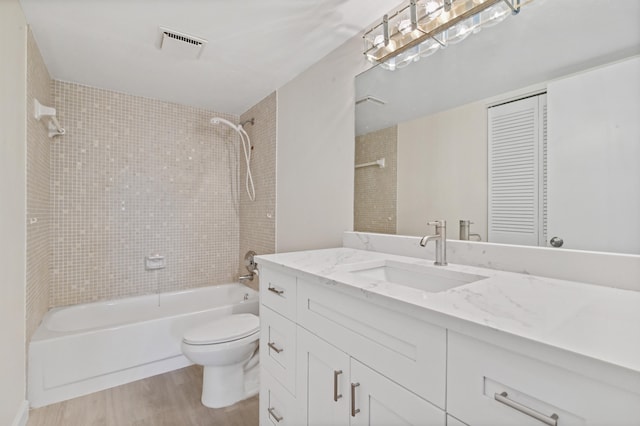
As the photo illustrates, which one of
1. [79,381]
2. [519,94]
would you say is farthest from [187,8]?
[79,381]

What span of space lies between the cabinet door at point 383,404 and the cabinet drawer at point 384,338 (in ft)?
0.07

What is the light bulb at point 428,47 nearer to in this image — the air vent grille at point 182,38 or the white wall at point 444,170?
the white wall at point 444,170

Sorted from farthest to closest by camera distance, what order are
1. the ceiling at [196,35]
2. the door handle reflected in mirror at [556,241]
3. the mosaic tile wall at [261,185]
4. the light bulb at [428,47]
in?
the mosaic tile wall at [261,185], the ceiling at [196,35], the light bulb at [428,47], the door handle reflected in mirror at [556,241]

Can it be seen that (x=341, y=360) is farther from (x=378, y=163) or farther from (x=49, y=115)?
(x=49, y=115)

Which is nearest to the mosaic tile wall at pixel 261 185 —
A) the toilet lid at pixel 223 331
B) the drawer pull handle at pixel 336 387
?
the toilet lid at pixel 223 331

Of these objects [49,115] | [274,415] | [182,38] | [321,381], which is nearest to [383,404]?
[321,381]

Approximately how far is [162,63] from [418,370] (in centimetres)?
240

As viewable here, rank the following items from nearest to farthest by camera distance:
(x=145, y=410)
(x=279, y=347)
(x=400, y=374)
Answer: (x=400, y=374) < (x=279, y=347) < (x=145, y=410)

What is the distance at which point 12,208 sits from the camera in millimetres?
1480

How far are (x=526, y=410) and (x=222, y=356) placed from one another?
64.7 inches

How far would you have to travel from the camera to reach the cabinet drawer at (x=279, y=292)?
3.95 ft

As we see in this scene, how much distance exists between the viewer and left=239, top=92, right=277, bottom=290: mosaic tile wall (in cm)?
265

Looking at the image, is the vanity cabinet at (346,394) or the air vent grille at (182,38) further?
the air vent grille at (182,38)

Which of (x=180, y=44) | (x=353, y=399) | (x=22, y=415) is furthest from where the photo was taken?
(x=180, y=44)
